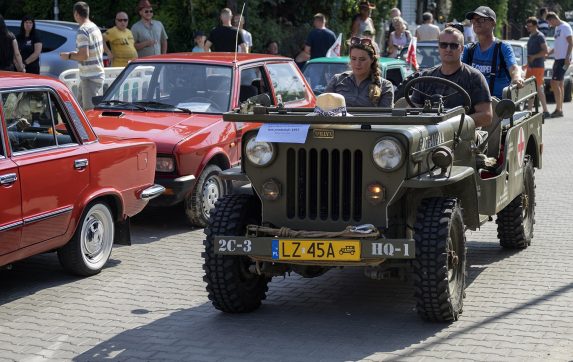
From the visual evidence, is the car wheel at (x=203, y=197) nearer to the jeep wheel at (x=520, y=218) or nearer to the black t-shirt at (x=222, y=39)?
the jeep wheel at (x=520, y=218)

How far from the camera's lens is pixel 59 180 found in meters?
8.02

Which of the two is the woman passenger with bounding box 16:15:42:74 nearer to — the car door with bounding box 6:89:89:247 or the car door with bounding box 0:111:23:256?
the car door with bounding box 6:89:89:247

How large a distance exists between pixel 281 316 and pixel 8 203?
1981 millimetres

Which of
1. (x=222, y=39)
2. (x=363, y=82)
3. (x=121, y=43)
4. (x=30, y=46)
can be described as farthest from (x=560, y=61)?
(x=363, y=82)

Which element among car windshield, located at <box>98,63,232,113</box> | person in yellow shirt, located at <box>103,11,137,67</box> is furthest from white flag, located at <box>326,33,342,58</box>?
car windshield, located at <box>98,63,232,113</box>

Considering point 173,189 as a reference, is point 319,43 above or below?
above

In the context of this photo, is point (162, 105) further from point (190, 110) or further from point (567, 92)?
point (567, 92)

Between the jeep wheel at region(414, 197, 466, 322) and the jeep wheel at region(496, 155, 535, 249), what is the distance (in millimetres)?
2370

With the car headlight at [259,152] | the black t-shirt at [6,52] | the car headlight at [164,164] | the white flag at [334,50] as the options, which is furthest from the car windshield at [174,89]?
the white flag at [334,50]

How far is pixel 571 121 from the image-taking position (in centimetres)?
2164

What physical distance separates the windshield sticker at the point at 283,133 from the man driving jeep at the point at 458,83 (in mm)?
1828

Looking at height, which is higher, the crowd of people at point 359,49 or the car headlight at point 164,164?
the crowd of people at point 359,49

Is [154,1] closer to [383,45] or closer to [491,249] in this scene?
[383,45]

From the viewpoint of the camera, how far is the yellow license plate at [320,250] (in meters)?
6.76
